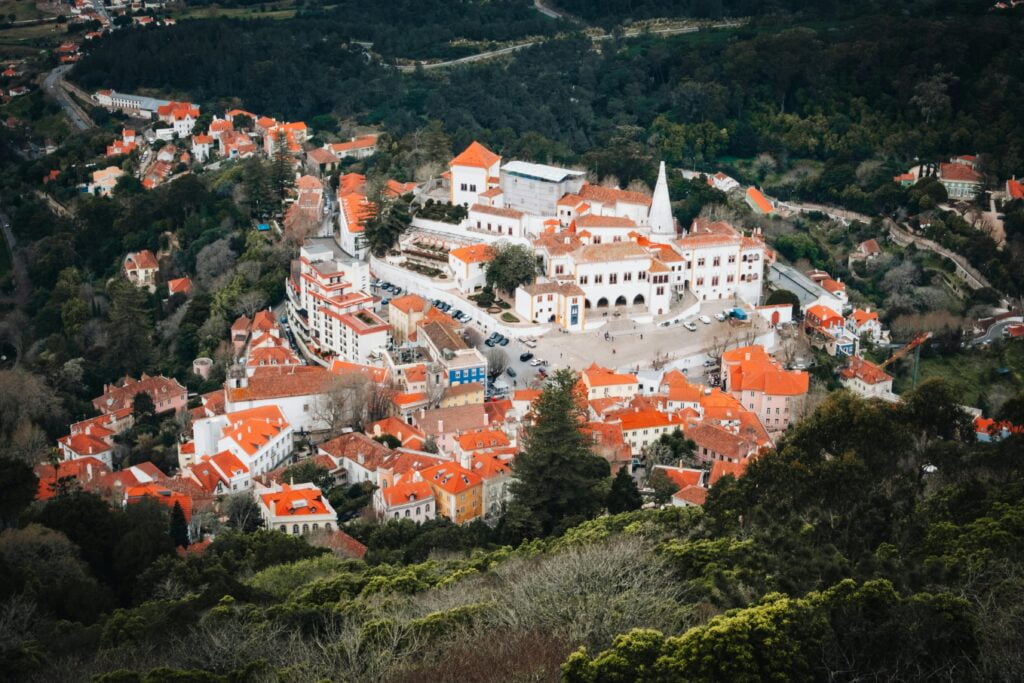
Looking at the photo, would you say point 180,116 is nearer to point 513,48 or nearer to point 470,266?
point 513,48

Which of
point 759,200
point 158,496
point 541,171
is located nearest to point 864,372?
point 541,171

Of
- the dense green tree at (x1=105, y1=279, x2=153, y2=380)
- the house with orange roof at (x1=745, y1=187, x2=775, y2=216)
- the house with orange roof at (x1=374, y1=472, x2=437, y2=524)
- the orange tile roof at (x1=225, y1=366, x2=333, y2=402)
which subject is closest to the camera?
the house with orange roof at (x1=374, y1=472, x2=437, y2=524)

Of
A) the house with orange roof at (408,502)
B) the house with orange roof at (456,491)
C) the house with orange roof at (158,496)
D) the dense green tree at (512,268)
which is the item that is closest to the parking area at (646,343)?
the dense green tree at (512,268)

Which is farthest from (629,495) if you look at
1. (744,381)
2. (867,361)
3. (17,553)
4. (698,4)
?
(698,4)

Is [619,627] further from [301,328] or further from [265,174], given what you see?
[265,174]

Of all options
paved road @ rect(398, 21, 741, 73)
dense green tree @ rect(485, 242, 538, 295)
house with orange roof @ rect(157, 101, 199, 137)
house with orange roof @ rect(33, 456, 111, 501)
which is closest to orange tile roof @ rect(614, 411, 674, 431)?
dense green tree @ rect(485, 242, 538, 295)

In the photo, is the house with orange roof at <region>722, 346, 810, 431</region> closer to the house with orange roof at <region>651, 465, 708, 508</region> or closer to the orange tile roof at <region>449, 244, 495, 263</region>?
the house with orange roof at <region>651, 465, 708, 508</region>

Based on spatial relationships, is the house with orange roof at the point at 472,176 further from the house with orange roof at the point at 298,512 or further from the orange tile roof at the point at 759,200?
the house with orange roof at the point at 298,512

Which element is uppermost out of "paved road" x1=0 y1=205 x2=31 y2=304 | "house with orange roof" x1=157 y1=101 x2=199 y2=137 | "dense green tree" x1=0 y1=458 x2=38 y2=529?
"dense green tree" x1=0 y1=458 x2=38 y2=529
